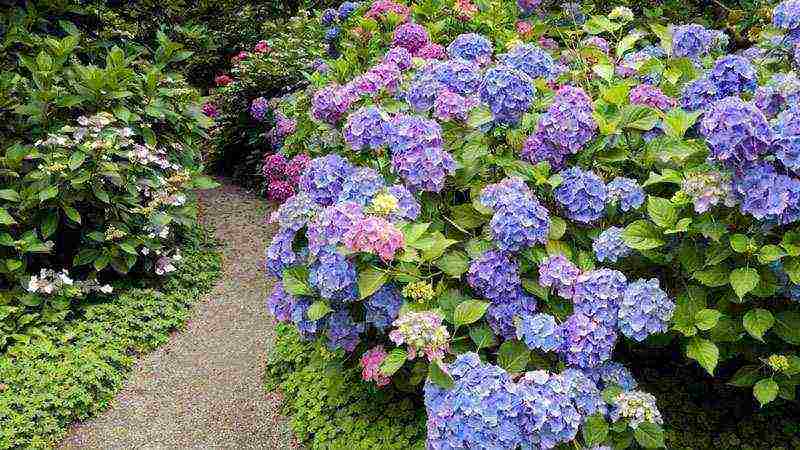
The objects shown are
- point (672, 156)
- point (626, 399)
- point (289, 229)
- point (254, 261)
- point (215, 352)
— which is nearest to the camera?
point (626, 399)

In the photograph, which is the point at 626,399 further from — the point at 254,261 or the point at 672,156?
the point at 254,261

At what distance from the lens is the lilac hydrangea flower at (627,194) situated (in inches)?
98.8

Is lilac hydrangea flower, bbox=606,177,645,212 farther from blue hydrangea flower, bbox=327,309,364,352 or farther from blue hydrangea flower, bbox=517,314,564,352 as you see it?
blue hydrangea flower, bbox=327,309,364,352

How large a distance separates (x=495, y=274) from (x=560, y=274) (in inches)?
8.3

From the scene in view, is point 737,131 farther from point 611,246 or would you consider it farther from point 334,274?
point 334,274

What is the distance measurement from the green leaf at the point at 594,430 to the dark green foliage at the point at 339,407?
30.4 inches

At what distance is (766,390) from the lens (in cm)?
234

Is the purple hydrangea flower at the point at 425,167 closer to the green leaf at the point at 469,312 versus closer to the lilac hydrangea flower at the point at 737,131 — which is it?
the green leaf at the point at 469,312

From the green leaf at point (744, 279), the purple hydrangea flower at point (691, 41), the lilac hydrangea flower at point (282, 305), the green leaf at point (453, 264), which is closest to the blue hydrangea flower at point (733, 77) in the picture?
the purple hydrangea flower at point (691, 41)

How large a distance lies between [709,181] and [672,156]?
25cm

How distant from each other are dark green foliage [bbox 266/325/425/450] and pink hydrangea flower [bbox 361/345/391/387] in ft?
1.02

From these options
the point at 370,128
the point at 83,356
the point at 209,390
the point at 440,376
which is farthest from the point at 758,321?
the point at 83,356

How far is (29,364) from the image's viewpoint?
3518 mm

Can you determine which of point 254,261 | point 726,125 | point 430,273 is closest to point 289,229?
point 430,273
